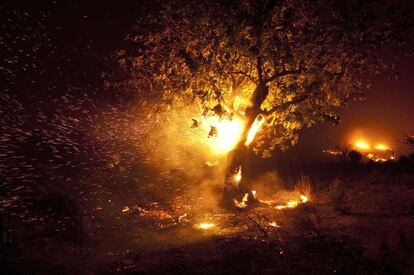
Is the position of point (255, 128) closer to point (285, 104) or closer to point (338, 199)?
point (285, 104)

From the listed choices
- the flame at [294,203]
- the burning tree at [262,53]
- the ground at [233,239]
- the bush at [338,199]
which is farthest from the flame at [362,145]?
the burning tree at [262,53]

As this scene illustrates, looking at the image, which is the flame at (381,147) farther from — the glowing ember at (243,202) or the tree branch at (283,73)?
the tree branch at (283,73)

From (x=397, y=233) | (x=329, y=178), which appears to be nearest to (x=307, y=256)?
(x=397, y=233)

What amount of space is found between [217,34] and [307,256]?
22.3 feet

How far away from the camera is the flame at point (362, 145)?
34.1 metres

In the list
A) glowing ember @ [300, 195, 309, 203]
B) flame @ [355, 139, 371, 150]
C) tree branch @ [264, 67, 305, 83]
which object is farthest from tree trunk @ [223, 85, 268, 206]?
flame @ [355, 139, 371, 150]

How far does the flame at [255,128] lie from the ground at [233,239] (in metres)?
2.74

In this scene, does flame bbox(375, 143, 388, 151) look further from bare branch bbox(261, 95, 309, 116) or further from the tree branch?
the tree branch

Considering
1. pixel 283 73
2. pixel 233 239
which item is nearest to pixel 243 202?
pixel 233 239

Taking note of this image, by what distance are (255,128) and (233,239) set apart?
219 inches

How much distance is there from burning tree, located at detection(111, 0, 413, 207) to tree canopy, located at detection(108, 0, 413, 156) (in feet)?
0.10

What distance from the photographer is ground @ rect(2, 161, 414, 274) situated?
852cm

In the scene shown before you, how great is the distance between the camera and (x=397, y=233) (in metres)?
10.5

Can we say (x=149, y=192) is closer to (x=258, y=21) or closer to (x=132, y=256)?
(x=132, y=256)
